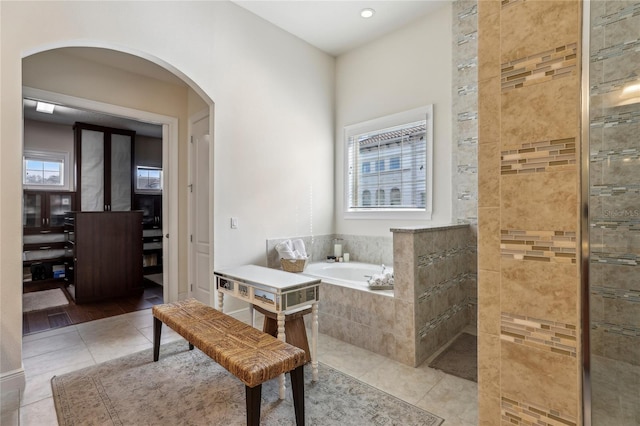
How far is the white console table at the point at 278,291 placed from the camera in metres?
2.02

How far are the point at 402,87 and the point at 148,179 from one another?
5465 mm

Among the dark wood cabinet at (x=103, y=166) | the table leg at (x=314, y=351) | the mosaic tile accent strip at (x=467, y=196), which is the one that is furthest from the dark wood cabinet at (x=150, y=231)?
the mosaic tile accent strip at (x=467, y=196)

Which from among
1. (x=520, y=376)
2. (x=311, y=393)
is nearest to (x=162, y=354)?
(x=311, y=393)

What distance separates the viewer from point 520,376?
47.0 inches

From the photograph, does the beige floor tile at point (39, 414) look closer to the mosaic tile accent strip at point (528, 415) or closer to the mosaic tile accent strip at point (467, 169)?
the mosaic tile accent strip at point (528, 415)

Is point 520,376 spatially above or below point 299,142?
below

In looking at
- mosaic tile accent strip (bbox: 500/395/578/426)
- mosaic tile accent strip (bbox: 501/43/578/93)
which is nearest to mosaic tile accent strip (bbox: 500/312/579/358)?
mosaic tile accent strip (bbox: 500/395/578/426)

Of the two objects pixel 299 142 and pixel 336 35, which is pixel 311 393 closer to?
pixel 299 142

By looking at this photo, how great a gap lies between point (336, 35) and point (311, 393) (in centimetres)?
396

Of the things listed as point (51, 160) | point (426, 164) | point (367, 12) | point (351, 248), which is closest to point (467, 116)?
point (426, 164)

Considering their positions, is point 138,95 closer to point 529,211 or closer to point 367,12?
point 367,12

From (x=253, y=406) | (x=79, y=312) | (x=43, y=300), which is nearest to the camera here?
(x=253, y=406)

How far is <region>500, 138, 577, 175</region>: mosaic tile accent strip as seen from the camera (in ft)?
3.58

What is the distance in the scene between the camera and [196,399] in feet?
6.63
